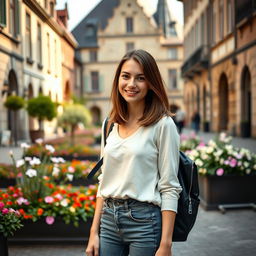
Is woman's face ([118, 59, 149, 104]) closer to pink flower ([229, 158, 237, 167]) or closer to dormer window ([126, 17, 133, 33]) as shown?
pink flower ([229, 158, 237, 167])

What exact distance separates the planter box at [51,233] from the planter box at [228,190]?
7.72ft

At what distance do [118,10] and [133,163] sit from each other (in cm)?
4539

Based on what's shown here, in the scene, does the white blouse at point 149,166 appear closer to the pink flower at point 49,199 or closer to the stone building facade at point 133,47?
the pink flower at point 49,199

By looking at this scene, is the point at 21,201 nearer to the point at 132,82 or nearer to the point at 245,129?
the point at 132,82

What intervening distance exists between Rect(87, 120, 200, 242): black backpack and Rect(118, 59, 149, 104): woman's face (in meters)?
0.40

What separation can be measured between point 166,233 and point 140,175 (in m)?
0.32

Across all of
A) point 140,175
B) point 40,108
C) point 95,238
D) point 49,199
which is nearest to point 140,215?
point 140,175

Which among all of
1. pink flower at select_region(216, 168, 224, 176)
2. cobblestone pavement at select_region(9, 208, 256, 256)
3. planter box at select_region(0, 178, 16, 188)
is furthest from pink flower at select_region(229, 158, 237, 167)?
planter box at select_region(0, 178, 16, 188)

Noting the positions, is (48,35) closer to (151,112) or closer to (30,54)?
(30,54)

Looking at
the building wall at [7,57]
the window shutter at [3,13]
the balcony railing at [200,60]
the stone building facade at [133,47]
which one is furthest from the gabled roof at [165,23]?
the window shutter at [3,13]

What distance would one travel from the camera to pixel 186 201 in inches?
90.5

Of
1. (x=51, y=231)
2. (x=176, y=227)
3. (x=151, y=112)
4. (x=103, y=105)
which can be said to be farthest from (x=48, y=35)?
(x=103, y=105)

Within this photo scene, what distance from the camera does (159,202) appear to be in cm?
222

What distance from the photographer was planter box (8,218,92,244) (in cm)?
480
